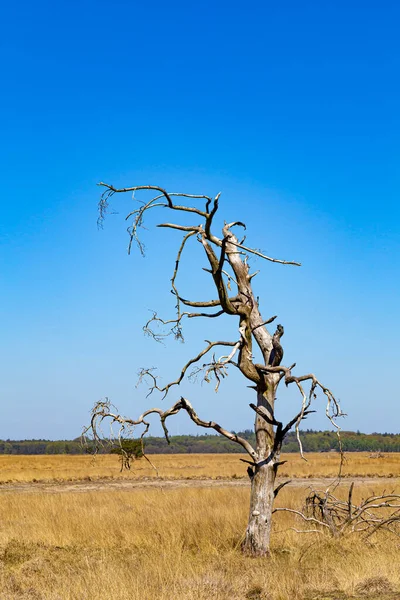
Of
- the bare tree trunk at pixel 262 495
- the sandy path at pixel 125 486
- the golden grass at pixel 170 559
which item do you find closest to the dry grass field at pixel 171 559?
the golden grass at pixel 170 559

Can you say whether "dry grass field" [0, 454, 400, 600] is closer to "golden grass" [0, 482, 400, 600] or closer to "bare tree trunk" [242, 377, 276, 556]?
"golden grass" [0, 482, 400, 600]

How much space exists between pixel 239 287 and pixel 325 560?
14.3 ft

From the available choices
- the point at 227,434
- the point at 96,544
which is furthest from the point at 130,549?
the point at 227,434

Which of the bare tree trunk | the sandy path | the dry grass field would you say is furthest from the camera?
the sandy path

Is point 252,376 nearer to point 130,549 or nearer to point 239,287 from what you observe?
point 239,287

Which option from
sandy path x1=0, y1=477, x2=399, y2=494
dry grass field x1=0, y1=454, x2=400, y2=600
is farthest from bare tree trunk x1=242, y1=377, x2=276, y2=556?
sandy path x1=0, y1=477, x2=399, y2=494

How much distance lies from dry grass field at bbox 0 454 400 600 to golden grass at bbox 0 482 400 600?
0.05ft

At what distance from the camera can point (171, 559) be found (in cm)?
1014

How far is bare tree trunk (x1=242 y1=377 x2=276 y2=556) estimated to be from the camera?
33.9ft

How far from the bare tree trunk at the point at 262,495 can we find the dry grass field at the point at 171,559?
257 millimetres

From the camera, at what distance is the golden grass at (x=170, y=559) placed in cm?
788

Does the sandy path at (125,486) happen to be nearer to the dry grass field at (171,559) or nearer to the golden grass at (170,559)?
the dry grass field at (171,559)

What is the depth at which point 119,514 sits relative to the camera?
15281 millimetres

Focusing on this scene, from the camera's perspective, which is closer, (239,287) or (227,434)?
(227,434)
